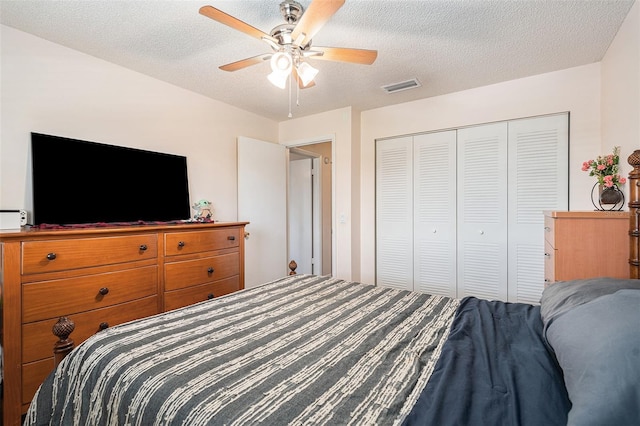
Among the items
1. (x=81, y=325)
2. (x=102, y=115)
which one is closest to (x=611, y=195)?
(x=81, y=325)

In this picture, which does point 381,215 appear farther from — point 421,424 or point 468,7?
point 421,424

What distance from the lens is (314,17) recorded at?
1.47 metres

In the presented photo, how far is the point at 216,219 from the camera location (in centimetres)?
336

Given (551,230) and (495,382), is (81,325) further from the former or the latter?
(551,230)

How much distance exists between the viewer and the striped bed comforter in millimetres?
825

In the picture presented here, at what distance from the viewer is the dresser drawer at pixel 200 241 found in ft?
7.81

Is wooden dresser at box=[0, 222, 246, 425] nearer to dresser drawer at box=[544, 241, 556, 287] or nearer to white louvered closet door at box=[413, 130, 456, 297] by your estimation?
white louvered closet door at box=[413, 130, 456, 297]

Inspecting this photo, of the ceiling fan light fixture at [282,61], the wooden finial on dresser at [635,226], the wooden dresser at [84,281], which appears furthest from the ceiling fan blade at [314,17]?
the wooden finial on dresser at [635,226]

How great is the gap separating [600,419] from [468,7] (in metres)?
2.12

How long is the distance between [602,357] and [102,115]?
10.7ft

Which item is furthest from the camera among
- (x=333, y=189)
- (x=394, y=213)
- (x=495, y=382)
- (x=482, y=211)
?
(x=333, y=189)

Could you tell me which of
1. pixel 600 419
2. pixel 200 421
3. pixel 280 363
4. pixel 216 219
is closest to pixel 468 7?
pixel 600 419

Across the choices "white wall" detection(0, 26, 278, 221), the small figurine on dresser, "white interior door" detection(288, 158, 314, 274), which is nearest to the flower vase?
the small figurine on dresser

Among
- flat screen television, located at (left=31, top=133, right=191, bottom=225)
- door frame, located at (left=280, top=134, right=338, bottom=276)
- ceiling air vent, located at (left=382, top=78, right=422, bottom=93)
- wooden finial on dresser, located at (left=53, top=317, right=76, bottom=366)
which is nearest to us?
wooden finial on dresser, located at (left=53, top=317, right=76, bottom=366)
